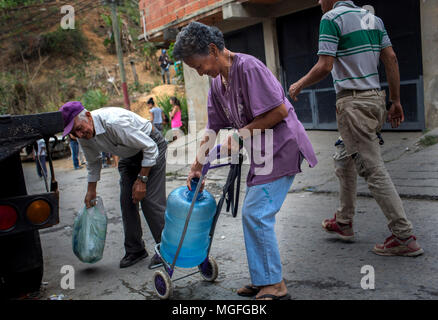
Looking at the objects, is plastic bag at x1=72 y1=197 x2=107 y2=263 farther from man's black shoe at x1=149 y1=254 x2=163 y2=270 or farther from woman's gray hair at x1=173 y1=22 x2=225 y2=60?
woman's gray hair at x1=173 y1=22 x2=225 y2=60

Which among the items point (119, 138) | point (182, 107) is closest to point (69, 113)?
point (119, 138)

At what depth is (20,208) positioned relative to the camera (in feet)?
7.68

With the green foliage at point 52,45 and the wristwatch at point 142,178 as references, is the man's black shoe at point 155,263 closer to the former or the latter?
the wristwatch at point 142,178

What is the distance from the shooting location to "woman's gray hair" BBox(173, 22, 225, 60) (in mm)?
2275

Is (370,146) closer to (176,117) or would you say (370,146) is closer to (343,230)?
(343,230)

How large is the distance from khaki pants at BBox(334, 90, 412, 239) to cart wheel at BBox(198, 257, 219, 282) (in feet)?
3.97

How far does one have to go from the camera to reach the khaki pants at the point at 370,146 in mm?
2770

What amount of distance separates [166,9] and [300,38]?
4027 millimetres

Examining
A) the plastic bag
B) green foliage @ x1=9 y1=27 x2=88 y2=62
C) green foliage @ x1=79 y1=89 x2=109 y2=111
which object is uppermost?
green foliage @ x1=9 y1=27 x2=88 y2=62

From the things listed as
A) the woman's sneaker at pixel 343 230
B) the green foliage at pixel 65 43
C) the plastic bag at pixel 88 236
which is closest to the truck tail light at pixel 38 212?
the plastic bag at pixel 88 236

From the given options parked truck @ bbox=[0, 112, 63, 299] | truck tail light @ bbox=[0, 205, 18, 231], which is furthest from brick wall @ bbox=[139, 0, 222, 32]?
truck tail light @ bbox=[0, 205, 18, 231]

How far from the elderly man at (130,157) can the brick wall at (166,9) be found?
6506 mm
